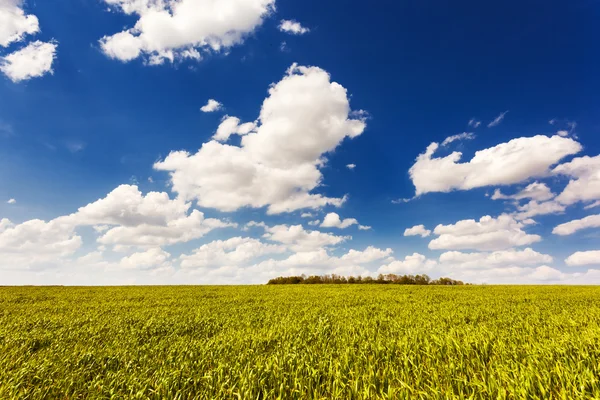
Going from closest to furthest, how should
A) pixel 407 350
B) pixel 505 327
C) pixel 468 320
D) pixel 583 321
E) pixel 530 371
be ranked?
pixel 530 371 → pixel 407 350 → pixel 505 327 → pixel 583 321 → pixel 468 320

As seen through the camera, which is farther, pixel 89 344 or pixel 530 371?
pixel 89 344

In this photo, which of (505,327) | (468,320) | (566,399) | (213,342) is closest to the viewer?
(566,399)

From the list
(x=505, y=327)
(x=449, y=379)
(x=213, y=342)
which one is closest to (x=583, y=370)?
(x=449, y=379)

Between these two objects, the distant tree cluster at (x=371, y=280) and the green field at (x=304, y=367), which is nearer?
the green field at (x=304, y=367)

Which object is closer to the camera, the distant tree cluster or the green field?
the green field

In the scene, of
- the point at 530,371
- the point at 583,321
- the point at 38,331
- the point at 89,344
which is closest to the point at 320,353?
the point at 530,371

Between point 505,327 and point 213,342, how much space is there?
8.77m

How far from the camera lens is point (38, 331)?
9.39 meters

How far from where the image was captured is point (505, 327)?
9.08 m

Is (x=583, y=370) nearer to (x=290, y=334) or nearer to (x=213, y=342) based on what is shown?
(x=290, y=334)

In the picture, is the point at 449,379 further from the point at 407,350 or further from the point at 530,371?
the point at 407,350

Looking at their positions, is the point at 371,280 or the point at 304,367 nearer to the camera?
the point at 304,367

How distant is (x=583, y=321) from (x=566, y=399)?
9.60m

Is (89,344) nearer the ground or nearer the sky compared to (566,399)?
nearer the ground
